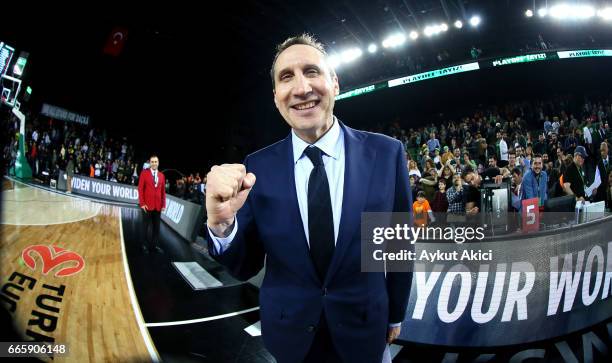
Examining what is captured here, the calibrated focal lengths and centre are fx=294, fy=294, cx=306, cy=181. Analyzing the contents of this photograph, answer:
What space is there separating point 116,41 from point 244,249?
14816 millimetres

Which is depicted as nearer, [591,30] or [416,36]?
[591,30]

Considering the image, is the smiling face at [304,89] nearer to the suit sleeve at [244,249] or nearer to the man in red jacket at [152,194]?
the suit sleeve at [244,249]

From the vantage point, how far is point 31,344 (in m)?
2.47

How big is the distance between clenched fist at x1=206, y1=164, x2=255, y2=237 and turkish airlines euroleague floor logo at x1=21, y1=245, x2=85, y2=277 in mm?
4508

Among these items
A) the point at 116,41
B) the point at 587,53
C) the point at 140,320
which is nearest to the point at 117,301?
the point at 140,320

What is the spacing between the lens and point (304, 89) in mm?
949

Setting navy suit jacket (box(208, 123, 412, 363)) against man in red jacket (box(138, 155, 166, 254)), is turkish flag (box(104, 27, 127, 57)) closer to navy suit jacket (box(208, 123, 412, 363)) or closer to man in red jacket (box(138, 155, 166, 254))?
man in red jacket (box(138, 155, 166, 254))

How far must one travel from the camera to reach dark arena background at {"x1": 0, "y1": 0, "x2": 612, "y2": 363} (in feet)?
8.57

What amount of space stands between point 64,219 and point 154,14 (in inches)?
298

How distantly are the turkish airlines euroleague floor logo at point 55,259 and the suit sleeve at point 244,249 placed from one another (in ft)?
14.1

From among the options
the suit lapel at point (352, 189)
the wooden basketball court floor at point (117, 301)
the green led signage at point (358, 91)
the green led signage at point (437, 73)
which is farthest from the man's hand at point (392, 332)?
the green led signage at point (358, 91)

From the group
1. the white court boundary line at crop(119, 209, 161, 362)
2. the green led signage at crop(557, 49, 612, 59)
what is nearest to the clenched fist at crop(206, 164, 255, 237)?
the white court boundary line at crop(119, 209, 161, 362)

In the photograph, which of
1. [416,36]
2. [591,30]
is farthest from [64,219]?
[591,30]

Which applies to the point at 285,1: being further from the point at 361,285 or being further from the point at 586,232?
the point at 361,285
